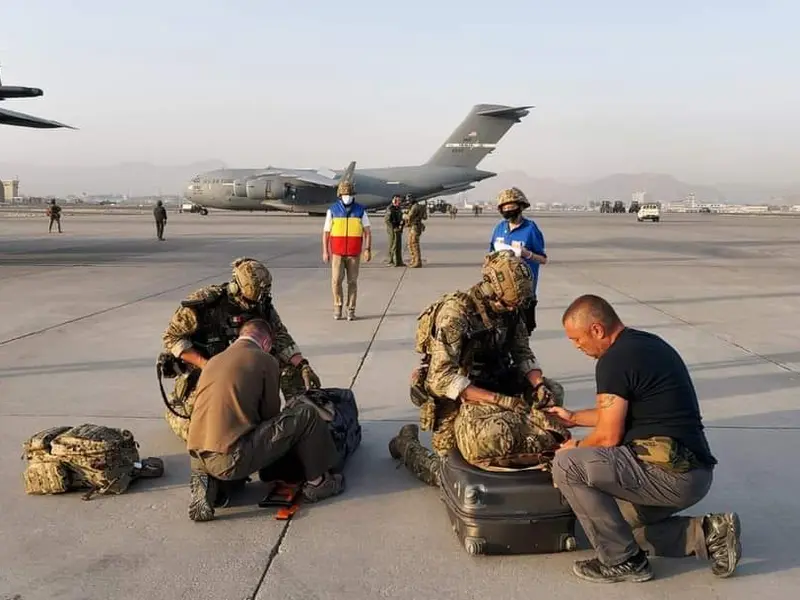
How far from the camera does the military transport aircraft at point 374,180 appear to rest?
46781 millimetres

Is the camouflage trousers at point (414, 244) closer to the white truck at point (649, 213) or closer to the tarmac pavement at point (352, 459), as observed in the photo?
the tarmac pavement at point (352, 459)

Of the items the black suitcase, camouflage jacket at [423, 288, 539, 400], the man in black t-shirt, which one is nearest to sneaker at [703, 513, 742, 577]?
the man in black t-shirt

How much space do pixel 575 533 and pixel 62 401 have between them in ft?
15.0

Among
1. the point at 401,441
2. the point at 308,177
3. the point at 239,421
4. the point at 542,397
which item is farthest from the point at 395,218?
the point at 308,177

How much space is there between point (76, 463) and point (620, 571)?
3.07 meters

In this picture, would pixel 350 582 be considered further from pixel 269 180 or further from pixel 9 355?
pixel 269 180

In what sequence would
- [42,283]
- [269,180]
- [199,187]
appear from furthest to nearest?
1. [199,187]
2. [269,180]
3. [42,283]

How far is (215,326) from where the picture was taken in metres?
5.09

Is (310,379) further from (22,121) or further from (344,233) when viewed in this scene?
(22,121)

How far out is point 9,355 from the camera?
26.5ft

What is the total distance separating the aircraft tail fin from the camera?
4622 cm

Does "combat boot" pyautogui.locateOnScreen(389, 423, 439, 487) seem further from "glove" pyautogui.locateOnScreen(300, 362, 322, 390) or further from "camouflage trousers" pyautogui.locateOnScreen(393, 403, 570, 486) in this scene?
"glove" pyautogui.locateOnScreen(300, 362, 322, 390)

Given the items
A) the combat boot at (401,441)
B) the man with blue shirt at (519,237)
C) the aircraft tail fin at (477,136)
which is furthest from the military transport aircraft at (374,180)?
the combat boot at (401,441)

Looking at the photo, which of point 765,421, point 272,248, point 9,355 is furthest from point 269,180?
point 765,421
